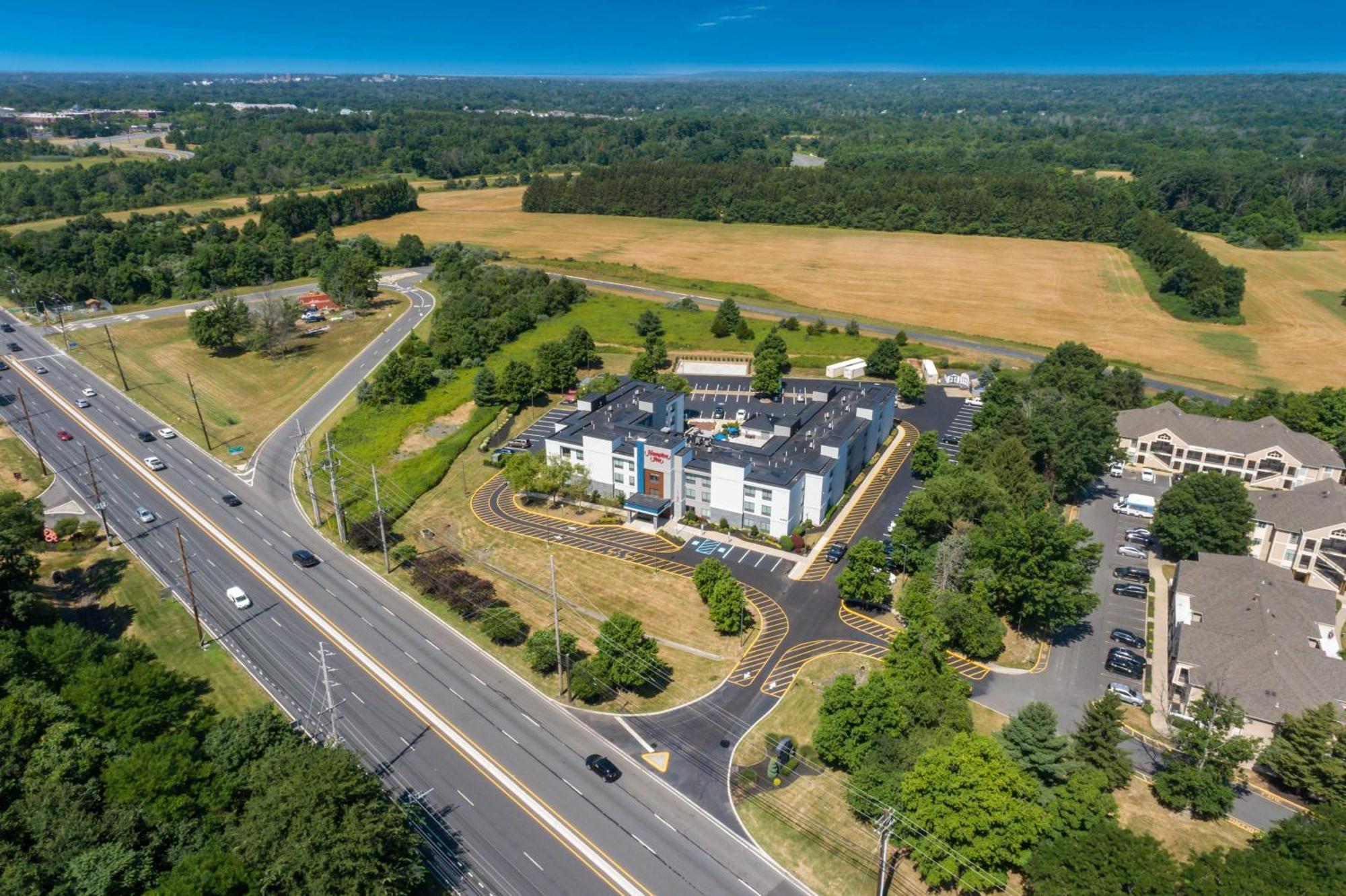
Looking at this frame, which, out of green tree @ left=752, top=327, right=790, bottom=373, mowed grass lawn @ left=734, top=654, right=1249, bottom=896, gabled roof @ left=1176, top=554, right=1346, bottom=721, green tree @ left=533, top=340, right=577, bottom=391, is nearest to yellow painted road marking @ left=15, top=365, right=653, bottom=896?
mowed grass lawn @ left=734, top=654, right=1249, bottom=896

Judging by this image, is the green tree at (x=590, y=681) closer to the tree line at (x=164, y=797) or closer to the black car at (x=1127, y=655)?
the tree line at (x=164, y=797)

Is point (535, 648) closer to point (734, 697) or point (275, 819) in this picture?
point (734, 697)

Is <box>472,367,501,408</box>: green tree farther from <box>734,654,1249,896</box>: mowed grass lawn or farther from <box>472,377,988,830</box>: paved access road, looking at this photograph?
<box>734,654,1249,896</box>: mowed grass lawn

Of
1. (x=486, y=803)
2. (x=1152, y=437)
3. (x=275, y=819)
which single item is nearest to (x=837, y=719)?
(x=486, y=803)

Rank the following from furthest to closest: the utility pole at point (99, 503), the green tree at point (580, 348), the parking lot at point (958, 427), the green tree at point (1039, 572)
Answer: 1. the green tree at point (580, 348)
2. the parking lot at point (958, 427)
3. the utility pole at point (99, 503)
4. the green tree at point (1039, 572)

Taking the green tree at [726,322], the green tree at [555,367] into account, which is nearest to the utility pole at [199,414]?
the green tree at [555,367]

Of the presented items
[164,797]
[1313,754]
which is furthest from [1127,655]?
[164,797]
